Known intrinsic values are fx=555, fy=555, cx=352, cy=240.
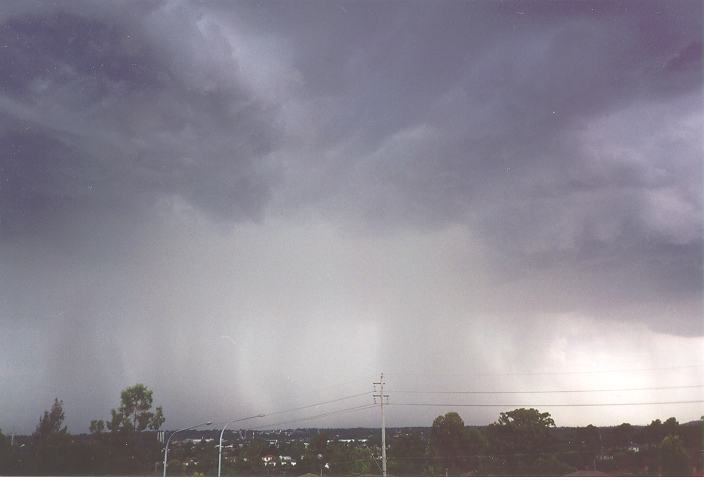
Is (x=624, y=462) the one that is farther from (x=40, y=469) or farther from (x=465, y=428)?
(x=40, y=469)

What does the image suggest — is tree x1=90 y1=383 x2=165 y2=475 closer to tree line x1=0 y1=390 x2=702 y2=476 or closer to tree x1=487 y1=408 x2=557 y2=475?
tree line x1=0 y1=390 x2=702 y2=476

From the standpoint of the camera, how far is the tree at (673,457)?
2069 centimetres

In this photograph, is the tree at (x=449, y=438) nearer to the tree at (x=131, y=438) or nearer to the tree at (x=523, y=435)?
the tree at (x=523, y=435)

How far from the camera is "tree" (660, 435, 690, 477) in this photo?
20.7 m

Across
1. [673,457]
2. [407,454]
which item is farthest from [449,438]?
[673,457]

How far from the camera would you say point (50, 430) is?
77.7 ft

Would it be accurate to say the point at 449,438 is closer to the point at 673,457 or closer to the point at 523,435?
the point at 523,435

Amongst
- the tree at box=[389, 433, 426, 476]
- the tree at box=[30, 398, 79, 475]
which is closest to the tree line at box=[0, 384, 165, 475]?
the tree at box=[30, 398, 79, 475]

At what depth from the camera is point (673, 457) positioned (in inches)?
853

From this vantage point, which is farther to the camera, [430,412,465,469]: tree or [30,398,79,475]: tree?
[430,412,465,469]: tree

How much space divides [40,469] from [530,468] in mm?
25259

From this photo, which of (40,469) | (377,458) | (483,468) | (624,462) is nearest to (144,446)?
(40,469)

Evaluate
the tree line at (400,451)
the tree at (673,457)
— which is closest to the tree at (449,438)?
the tree line at (400,451)

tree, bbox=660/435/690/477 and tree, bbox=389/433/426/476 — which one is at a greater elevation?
tree, bbox=660/435/690/477
